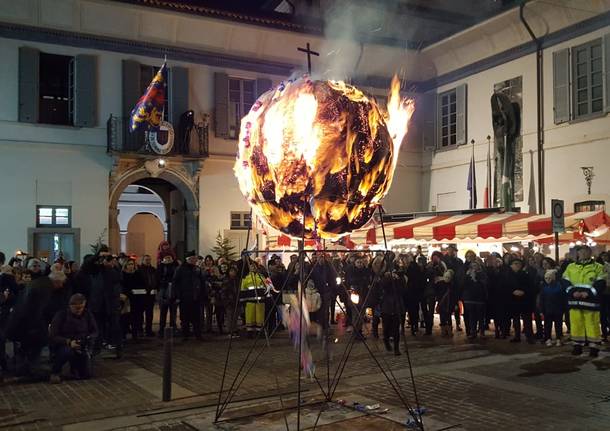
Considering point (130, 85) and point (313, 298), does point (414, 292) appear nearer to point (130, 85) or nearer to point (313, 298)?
point (313, 298)

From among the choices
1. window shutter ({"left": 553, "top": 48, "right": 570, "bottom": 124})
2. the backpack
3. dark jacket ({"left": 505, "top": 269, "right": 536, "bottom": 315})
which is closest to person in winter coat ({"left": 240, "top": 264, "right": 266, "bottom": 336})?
the backpack

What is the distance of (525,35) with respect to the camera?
2088 centimetres

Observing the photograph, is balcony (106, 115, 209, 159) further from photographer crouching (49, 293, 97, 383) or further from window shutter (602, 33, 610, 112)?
window shutter (602, 33, 610, 112)

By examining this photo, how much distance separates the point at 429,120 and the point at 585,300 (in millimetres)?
15966

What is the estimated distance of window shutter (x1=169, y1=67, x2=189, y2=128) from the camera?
2114 centimetres

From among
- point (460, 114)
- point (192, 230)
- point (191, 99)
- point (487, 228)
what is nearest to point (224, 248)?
point (192, 230)

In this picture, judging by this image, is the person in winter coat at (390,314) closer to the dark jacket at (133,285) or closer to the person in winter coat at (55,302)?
the dark jacket at (133,285)

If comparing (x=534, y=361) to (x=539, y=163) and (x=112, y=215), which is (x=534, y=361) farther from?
(x=112, y=215)

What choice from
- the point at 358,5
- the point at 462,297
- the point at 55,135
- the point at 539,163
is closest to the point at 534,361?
the point at 462,297

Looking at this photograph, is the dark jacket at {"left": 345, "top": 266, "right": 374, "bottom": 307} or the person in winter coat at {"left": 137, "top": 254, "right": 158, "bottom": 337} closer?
the person in winter coat at {"left": 137, "top": 254, "right": 158, "bottom": 337}

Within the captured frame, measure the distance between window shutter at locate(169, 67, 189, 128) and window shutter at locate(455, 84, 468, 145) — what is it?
33.4ft

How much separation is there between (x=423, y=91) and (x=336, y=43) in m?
12.3

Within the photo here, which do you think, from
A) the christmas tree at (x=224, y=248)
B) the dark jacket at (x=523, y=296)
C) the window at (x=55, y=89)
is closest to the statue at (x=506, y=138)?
the dark jacket at (x=523, y=296)

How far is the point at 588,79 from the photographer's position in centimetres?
1908
